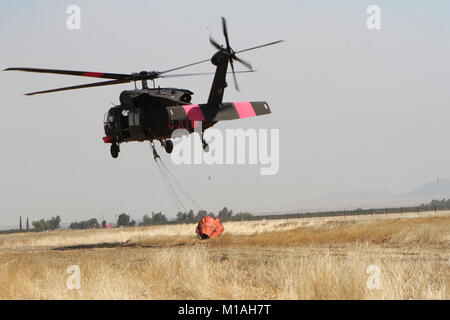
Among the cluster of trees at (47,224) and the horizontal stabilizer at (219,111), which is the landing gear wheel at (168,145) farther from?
the cluster of trees at (47,224)

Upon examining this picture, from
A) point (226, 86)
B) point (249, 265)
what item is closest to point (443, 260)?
point (249, 265)

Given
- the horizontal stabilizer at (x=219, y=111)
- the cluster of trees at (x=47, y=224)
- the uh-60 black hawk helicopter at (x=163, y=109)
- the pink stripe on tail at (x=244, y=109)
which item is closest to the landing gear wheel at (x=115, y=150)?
the uh-60 black hawk helicopter at (x=163, y=109)

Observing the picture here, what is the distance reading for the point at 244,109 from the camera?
28.0m

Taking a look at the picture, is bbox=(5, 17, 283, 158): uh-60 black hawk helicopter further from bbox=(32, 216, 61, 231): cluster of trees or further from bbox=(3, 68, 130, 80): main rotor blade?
bbox=(32, 216, 61, 231): cluster of trees

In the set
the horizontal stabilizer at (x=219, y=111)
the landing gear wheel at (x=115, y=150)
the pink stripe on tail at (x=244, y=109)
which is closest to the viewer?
the horizontal stabilizer at (x=219, y=111)

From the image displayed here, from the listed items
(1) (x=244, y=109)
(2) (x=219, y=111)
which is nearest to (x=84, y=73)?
(2) (x=219, y=111)

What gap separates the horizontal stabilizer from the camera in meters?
25.7

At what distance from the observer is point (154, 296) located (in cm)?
1269

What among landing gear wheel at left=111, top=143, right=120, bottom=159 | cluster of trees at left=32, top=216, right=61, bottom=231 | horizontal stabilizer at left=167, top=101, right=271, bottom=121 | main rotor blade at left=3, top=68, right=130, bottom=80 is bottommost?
cluster of trees at left=32, top=216, right=61, bottom=231

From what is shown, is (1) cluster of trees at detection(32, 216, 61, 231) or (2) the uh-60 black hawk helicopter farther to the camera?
(1) cluster of trees at detection(32, 216, 61, 231)

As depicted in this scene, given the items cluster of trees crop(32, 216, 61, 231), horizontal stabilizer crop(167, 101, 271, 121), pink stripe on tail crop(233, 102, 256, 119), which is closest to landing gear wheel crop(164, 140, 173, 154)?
horizontal stabilizer crop(167, 101, 271, 121)

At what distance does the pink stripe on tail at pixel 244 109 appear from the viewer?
27828 millimetres

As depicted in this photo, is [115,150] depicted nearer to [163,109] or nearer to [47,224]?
[163,109]
